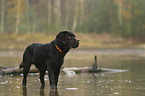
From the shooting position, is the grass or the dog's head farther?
the grass

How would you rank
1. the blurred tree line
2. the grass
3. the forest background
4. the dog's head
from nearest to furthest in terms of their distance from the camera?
the dog's head < the grass < the forest background < the blurred tree line

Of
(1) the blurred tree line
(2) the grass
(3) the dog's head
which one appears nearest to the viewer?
(3) the dog's head

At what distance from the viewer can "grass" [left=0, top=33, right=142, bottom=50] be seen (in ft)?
198

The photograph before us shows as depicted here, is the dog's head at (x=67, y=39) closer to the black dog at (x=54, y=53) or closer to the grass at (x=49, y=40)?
the black dog at (x=54, y=53)

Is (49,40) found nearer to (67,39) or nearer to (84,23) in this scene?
(84,23)

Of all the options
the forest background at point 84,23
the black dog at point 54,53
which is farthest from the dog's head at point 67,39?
the forest background at point 84,23

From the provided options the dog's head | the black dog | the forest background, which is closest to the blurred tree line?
the forest background

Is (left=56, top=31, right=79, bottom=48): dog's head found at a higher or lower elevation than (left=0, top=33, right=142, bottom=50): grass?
higher

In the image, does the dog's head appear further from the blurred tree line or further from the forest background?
the blurred tree line

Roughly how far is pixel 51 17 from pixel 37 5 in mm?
11316

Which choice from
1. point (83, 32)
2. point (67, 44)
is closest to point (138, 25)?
point (83, 32)

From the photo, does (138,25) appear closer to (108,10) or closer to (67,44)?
(108,10)

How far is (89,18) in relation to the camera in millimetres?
76375

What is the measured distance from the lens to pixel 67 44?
36.5ft
